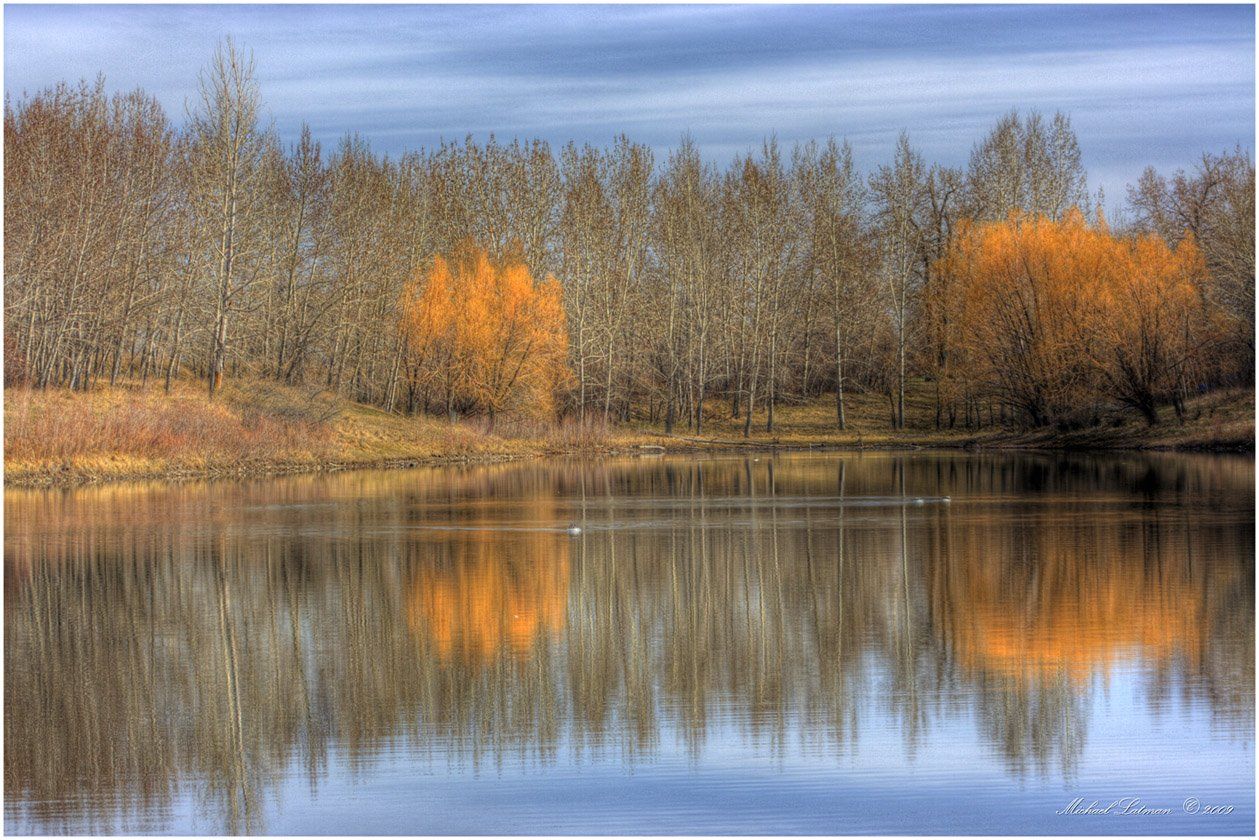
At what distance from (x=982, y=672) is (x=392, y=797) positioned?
5.96 metres

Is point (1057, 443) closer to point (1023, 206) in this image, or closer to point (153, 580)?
point (1023, 206)

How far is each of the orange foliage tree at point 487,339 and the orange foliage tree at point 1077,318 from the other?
18190 mm

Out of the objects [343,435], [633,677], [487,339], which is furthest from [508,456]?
[633,677]

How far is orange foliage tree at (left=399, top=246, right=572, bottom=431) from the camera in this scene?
2445 inches

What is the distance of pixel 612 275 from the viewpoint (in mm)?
72875

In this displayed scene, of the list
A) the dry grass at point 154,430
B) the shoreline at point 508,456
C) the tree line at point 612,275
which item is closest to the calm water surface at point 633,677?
the shoreline at point 508,456

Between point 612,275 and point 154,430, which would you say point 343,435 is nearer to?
point 154,430

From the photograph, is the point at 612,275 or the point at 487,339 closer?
the point at 487,339

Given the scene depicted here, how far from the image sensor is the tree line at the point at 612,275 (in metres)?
52.2

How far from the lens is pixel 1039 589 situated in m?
18.3

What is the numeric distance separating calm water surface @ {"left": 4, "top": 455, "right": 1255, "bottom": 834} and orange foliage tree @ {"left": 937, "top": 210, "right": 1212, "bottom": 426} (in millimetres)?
31450

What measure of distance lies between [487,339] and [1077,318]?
2418 cm

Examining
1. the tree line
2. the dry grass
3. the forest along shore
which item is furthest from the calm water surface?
the tree line

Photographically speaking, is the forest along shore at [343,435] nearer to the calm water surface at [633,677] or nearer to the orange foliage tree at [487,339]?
the orange foliage tree at [487,339]
